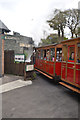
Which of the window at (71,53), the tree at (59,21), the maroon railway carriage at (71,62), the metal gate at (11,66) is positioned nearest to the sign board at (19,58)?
the metal gate at (11,66)

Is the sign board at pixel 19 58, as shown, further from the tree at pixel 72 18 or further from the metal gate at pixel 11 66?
the tree at pixel 72 18

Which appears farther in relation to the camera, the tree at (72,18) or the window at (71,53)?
the tree at (72,18)

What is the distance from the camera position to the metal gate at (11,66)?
31.8 feet

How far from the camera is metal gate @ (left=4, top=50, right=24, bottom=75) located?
968 cm

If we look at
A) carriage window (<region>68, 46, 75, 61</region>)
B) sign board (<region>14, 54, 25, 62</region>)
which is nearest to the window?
carriage window (<region>68, 46, 75, 61</region>)

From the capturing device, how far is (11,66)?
32.6 feet

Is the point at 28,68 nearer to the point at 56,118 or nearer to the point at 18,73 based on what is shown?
the point at 18,73

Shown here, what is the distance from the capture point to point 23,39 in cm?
1541

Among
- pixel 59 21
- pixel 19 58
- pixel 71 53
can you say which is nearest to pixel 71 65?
pixel 71 53

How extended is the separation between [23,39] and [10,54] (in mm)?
6078

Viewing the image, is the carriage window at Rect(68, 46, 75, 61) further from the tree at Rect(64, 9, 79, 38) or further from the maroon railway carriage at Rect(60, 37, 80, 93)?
the tree at Rect(64, 9, 79, 38)

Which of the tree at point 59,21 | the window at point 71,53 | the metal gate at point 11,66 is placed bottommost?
the metal gate at point 11,66

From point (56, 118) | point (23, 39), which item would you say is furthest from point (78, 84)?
point (23, 39)

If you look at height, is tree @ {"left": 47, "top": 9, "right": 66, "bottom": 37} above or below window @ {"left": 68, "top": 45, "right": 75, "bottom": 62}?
above
